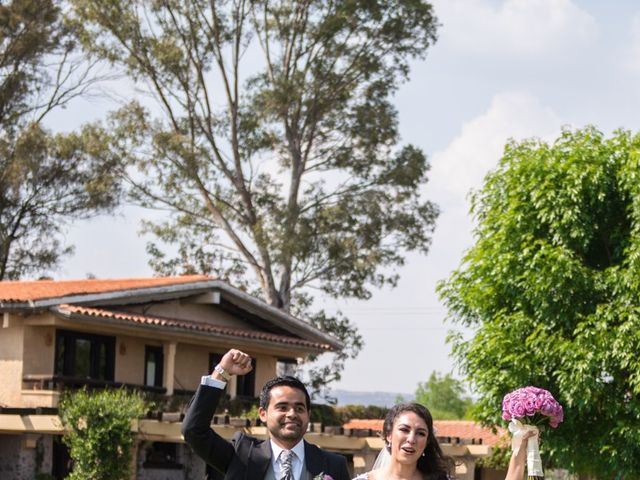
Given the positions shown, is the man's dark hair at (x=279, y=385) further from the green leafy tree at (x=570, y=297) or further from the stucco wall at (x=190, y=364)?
the stucco wall at (x=190, y=364)

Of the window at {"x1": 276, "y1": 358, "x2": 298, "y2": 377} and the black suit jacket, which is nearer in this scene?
the black suit jacket

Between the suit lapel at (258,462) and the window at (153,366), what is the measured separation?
26.8 meters

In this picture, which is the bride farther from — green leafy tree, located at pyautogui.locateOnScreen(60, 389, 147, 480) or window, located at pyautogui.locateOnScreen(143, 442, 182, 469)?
window, located at pyautogui.locateOnScreen(143, 442, 182, 469)

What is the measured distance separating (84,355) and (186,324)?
2.53 metres

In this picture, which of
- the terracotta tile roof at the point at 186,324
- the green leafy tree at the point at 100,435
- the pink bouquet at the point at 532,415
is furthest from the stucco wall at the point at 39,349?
the pink bouquet at the point at 532,415

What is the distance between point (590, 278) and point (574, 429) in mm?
3282

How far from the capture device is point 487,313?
98.6 feet

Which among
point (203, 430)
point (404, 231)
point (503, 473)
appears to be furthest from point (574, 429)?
point (203, 430)

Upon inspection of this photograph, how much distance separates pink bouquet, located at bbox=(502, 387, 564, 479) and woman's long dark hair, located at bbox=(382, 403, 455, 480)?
2.27 ft

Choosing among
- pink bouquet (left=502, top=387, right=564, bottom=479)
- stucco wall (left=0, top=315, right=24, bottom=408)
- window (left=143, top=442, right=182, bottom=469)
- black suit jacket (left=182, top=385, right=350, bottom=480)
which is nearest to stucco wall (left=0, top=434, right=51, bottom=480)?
stucco wall (left=0, top=315, right=24, bottom=408)

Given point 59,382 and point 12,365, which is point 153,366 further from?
point 12,365

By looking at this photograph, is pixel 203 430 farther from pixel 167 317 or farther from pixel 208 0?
pixel 208 0

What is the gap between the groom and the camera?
6.77m

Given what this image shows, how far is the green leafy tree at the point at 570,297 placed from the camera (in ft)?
90.6
